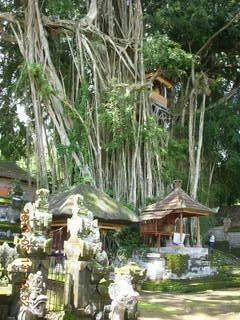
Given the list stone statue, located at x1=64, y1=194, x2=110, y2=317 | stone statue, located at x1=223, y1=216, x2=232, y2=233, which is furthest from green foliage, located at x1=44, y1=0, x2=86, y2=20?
stone statue, located at x1=223, y1=216, x2=232, y2=233

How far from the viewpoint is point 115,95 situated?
15273 mm

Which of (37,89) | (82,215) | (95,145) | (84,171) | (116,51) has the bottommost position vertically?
(82,215)

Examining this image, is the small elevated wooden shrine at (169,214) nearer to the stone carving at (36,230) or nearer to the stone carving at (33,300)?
the stone carving at (36,230)

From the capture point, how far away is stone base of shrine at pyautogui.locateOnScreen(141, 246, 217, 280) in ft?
39.9

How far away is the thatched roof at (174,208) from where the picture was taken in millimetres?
13281

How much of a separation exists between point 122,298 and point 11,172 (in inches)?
605

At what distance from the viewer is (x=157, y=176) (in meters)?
16.3

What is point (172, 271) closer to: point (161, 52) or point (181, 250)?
point (181, 250)

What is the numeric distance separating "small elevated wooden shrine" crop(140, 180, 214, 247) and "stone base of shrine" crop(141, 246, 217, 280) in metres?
0.41

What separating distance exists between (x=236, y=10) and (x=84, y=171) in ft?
30.7

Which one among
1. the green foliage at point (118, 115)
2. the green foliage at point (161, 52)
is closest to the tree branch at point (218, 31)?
the green foliage at point (161, 52)

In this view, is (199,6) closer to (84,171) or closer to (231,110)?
(231,110)

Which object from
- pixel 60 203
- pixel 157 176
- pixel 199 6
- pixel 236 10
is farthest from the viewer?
pixel 236 10

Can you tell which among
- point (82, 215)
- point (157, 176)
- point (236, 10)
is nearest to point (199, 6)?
point (236, 10)
